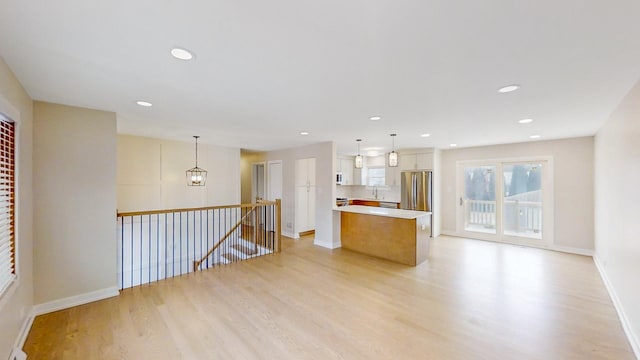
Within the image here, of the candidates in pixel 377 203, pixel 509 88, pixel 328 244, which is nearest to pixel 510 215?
pixel 377 203

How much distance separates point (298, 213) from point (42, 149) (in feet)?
15.9

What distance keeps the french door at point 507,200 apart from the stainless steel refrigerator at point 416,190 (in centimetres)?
87

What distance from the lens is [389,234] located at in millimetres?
4785

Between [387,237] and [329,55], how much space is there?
148 inches

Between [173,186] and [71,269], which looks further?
[173,186]

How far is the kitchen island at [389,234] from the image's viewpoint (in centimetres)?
449

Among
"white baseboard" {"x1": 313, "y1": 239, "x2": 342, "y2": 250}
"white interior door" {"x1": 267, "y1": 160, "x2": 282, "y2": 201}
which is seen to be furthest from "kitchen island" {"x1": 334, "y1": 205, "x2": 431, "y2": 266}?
"white interior door" {"x1": 267, "y1": 160, "x2": 282, "y2": 201}

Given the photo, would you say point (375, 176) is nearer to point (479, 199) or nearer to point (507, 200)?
point (479, 199)

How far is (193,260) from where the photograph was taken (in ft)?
19.4

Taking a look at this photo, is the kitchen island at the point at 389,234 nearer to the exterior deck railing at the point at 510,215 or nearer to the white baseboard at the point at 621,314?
the white baseboard at the point at 621,314

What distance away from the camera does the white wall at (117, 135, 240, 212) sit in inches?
202

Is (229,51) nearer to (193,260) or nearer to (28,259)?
(28,259)

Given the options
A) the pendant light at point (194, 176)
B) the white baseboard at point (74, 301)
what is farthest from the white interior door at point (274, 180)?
the white baseboard at point (74, 301)

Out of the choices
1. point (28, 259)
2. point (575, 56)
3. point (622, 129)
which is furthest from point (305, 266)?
point (622, 129)
